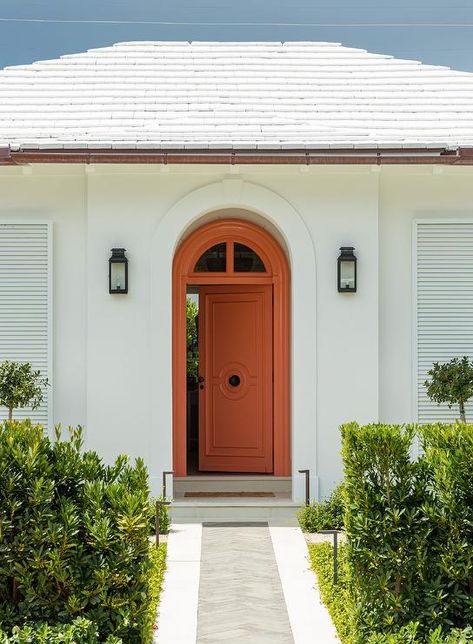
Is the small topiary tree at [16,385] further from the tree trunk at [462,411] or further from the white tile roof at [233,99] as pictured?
the tree trunk at [462,411]

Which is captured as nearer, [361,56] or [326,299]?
[326,299]

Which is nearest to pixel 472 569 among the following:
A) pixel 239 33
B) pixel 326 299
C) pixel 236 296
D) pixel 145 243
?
pixel 326 299

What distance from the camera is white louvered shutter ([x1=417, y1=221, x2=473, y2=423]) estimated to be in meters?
10.6

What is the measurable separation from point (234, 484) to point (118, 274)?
310 centimetres

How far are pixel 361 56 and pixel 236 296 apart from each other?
4395 mm

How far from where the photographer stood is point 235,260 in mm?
11359

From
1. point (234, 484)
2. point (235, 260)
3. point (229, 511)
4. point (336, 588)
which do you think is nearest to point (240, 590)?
point (336, 588)

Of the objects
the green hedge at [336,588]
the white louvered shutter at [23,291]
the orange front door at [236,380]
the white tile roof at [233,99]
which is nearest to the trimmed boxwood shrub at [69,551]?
the green hedge at [336,588]

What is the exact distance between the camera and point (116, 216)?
10.3 meters

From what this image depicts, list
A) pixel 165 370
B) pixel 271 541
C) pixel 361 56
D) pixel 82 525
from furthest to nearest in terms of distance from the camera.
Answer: pixel 361 56
pixel 165 370
pixel 271 541
pixel 82 525

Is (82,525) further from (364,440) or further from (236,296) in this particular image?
(236,296)

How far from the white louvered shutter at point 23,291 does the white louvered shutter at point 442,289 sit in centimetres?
454

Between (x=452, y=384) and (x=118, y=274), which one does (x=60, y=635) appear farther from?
(x=452, y=384)

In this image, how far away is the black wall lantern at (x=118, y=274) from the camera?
10.2 m
